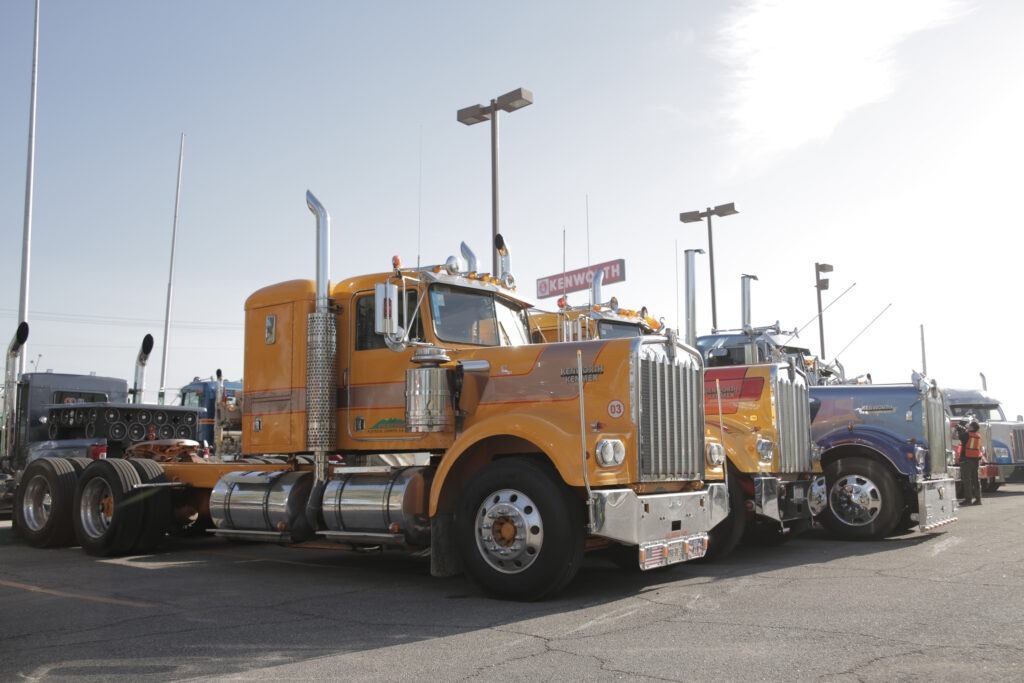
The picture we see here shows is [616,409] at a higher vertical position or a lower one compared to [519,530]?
higher

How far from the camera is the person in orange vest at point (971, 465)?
17.6 m

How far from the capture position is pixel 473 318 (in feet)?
29.7

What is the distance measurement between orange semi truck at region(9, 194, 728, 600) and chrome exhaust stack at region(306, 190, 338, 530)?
0.01 meters

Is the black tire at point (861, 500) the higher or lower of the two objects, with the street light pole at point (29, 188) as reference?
lower

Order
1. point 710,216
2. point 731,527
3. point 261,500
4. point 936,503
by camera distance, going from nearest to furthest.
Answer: point 261,500 < point 731,527 < point 936,503 < point 710,216

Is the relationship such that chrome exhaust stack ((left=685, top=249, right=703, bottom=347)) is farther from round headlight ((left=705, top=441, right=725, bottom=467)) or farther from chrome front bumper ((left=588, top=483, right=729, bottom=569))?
chrome front bumper ((left=588, top=483, right=729, bottom=569))

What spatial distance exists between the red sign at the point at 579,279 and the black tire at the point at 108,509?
46.8 ft

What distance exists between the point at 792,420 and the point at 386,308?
5614mm

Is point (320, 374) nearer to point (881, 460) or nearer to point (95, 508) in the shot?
point (95, 508)

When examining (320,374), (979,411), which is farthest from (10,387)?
(979,411)

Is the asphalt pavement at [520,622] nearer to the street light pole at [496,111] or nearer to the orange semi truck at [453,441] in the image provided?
the orange semi truck at [453,441]

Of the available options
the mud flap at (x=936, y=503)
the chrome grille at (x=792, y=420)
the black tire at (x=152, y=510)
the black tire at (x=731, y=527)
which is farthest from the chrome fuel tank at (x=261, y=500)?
the mud flap at (x=936, y=503)

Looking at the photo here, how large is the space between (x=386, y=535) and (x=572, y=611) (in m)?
2.03

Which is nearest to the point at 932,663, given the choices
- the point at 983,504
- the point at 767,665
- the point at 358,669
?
the point at 767,665
